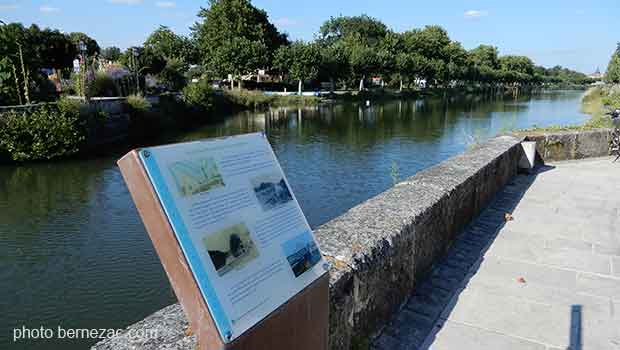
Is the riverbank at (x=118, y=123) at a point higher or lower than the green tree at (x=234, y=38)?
lower

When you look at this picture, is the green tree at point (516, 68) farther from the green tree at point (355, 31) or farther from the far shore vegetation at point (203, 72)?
the green tree at point (355, 31)

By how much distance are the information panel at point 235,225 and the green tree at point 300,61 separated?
169ft

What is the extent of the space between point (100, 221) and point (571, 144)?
35.9ft

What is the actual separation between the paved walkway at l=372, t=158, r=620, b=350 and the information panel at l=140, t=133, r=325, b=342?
1.46m

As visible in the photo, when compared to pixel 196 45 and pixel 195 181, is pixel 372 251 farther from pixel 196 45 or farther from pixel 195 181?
pixel 196 45

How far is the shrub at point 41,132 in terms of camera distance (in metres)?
18.4

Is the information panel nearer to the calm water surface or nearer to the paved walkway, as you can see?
the paved walkway

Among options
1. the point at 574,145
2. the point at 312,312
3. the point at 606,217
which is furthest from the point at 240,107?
the point at 312,312

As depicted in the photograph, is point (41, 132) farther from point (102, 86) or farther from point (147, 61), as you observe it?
point (147, 61)

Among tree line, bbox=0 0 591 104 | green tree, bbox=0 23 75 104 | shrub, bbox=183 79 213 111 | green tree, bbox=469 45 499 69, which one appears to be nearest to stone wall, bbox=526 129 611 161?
green tree, bbox=0 23 75 104

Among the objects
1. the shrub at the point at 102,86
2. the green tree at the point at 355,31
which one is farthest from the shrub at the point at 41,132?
the green tree at the point at 355,31

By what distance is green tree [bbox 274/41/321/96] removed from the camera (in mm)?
52131

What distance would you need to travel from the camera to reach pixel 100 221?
11.8m

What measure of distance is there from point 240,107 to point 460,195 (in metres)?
40.9
